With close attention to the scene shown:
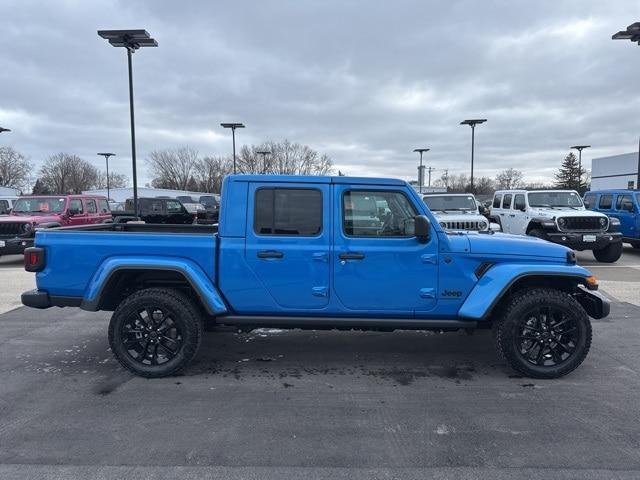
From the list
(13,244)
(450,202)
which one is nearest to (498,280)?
(450,202)

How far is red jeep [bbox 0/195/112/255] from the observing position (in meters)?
11.8

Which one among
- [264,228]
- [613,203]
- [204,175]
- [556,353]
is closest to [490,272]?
[556,353]

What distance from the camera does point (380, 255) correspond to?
4.30 m

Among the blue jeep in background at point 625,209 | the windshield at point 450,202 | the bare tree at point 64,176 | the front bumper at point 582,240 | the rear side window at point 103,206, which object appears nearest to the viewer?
the front bumper at point 582,240

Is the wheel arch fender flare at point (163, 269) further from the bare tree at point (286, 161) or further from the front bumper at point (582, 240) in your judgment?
the bare tree at point (286, 161)

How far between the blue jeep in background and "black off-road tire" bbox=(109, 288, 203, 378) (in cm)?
1370

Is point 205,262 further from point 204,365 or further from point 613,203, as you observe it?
point 613,203

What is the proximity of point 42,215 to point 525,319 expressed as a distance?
13.0m

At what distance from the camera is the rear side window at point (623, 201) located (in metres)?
13.8

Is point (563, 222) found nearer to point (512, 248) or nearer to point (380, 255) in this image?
point (512, 248)

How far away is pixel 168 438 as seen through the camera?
3.30 m

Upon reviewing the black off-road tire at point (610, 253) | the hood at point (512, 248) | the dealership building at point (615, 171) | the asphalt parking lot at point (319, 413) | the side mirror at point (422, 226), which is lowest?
the asphalt parking lot at point (319, 413)

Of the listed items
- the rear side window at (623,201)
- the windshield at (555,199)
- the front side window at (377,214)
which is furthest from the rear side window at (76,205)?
the rear side window at (623,201)

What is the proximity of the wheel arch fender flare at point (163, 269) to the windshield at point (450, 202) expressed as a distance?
9476 mm
